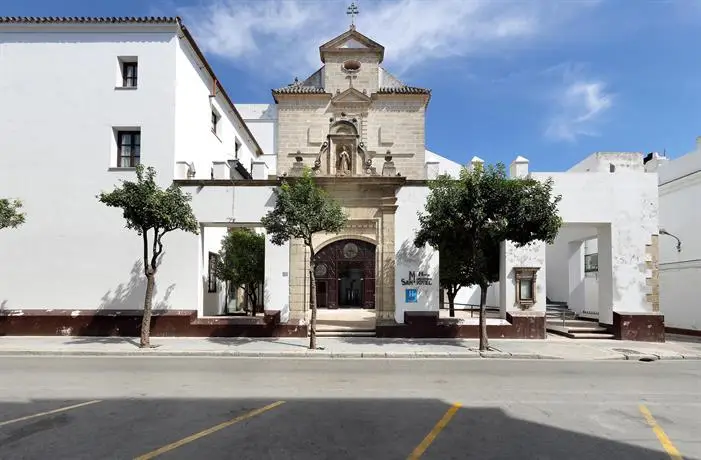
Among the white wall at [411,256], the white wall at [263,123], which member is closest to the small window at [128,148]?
the white wall at [411,256]

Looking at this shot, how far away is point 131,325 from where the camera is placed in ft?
51.8

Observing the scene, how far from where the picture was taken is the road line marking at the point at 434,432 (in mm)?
5461

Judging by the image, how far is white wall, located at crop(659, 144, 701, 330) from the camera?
18.2 meters

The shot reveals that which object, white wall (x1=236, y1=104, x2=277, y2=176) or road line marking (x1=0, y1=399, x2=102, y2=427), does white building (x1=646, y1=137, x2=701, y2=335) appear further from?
white wall (x1=236, y1=104, x2=277, y2=176)

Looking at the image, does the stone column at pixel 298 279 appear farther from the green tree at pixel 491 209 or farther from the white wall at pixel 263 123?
the white wall at pixel 263 123

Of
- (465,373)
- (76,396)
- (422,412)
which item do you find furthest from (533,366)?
(76,396)

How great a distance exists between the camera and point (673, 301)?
62.5 feet

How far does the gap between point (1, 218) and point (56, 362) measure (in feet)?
17.3

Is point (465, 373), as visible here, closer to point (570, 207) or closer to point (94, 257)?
point (570, 207)

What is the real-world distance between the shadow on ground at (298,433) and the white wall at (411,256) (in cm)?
841

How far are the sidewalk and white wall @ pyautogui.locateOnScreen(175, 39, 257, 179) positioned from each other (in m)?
6.48

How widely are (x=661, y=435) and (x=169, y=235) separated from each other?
14.4 metres

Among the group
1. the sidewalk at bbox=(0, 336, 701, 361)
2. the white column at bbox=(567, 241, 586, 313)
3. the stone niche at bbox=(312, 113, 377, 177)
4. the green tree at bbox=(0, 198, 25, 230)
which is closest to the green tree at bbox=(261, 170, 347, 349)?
the sidewalk at bbox=(0, 336, 701, 361)

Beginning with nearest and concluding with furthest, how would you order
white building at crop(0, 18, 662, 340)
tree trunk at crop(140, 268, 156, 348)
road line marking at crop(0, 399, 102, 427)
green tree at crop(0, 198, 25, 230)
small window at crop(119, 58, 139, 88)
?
road line marking at crop(0, 399, 102, 427), tree trunk at crop(140, 268, 156, 348), green tree at crop(0, 198, 25, 230), white building at crop(0, 18, 662, 340), small window at crop(119, 58, 139, 88)
